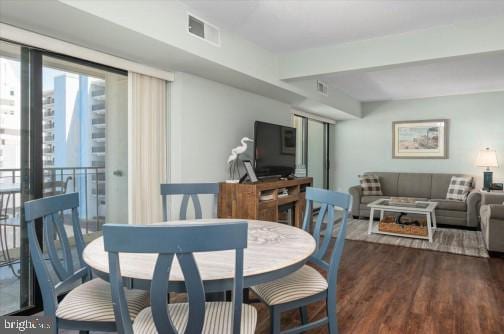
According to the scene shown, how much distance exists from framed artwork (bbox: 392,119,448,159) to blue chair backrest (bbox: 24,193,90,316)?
20.7 ft

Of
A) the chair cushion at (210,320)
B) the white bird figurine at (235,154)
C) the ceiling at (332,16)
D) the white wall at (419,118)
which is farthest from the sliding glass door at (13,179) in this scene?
the white wall at (419,118)

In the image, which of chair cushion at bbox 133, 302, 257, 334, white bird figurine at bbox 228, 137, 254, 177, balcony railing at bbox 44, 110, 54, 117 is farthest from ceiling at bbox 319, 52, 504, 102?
chair cushion at bbox 133, 302, 257, 334

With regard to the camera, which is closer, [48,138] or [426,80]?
[48,138]

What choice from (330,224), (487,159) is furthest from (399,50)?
(487,159)

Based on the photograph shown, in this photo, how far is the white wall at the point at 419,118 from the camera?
6.11 metres

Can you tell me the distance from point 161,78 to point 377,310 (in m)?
2.67

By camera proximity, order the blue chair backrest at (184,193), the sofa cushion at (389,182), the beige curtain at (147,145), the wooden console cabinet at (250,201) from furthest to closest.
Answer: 1. the sofa cushion at (389,182)
2. the wooden console cabinet at (250,201)
3. the beige curtain at (147,145)
4. the blue chair backrest at (184,193)

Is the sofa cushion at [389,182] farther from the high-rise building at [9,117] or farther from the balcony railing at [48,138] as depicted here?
the high-rise building at [9,117]

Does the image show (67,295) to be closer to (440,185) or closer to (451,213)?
(451,213)

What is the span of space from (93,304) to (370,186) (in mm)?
5618

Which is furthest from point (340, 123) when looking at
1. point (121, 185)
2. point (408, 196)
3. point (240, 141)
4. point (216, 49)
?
point (121, 185)

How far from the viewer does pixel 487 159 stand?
573 centimetres

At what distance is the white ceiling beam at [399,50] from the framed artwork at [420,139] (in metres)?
3.78

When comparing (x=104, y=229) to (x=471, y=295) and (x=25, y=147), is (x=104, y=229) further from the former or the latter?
(x=471, y=295)
